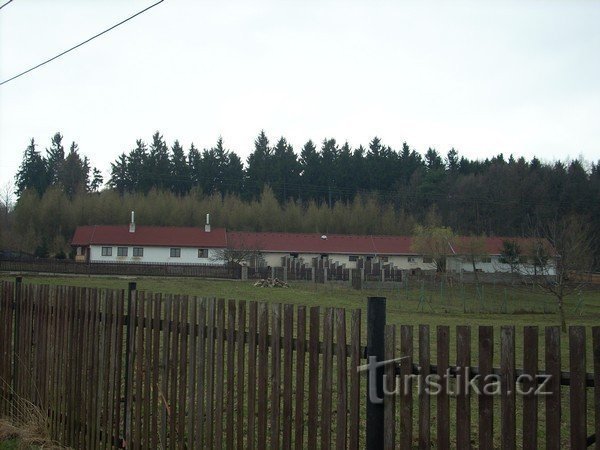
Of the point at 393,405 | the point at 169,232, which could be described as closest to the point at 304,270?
the point at 169,232

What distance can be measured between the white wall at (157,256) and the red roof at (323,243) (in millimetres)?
3822

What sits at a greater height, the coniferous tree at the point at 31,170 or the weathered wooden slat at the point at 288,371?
the coniferous tree at the point at 31,170

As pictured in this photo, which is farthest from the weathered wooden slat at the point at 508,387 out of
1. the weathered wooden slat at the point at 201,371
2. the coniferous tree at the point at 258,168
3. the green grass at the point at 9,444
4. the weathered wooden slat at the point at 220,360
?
the coniferous tree at the point at 258,168

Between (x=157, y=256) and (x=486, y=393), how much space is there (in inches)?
2293

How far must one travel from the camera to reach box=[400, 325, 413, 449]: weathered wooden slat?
3523mm

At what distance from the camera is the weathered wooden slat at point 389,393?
143 inches

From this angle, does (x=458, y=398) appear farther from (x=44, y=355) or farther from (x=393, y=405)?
(x=44, y=355)

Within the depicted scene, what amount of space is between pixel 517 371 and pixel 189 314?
277 cm

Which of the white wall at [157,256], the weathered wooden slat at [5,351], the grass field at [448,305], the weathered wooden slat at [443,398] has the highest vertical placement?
the weathered wooden slat at [443,398]

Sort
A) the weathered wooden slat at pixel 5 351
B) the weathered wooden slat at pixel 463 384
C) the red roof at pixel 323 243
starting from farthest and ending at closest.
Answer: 1. the red roof at pixel 323 243
2. the weathered wooden slat at pixel 5 351
3. the weathered wooden slat at pixel 463 384

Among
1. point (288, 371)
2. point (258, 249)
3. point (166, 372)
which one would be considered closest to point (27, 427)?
point (166, 372)

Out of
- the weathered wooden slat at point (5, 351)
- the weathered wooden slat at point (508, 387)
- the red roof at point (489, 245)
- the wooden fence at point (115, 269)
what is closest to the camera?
the weathered wooden slat at point (508, 387)

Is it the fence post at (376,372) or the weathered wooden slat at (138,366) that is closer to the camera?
the fence post at (376,372)

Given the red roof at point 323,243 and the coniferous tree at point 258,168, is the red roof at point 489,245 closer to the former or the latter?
the red roof at point 323,243
